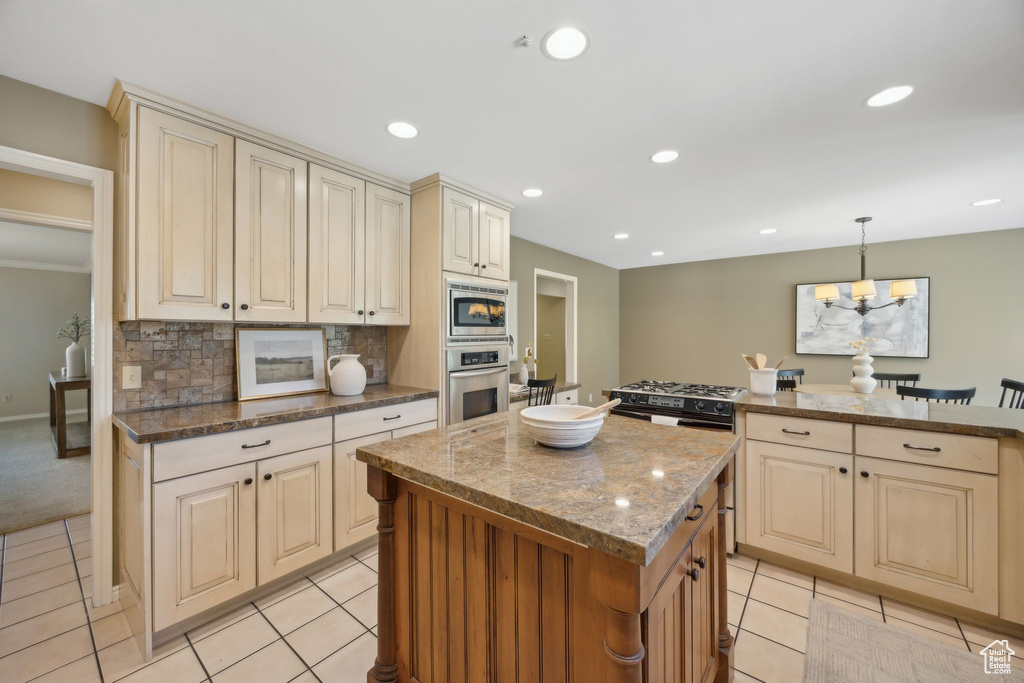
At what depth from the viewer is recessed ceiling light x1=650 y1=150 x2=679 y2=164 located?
244cm

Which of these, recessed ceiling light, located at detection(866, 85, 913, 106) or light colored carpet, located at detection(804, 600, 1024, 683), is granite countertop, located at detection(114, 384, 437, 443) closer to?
light colored carpet, located at detection(804, 600, 1024, 683)

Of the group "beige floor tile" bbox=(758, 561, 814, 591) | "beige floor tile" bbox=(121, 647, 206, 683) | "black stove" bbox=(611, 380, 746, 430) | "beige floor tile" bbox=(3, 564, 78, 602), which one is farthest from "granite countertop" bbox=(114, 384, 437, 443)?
"beige floor tile" bbox=(758, 561, 814, 591)

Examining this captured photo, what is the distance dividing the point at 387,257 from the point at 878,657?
3.26m

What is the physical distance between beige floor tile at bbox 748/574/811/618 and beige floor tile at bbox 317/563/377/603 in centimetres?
203

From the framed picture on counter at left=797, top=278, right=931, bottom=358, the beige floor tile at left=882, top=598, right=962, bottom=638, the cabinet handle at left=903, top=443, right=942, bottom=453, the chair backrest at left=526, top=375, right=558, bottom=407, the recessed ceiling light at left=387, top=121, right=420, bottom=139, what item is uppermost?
the recessed ceiling light at left=387, top=121, right=420, bottom=139

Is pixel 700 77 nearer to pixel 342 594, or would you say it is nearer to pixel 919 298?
pixel 342 594

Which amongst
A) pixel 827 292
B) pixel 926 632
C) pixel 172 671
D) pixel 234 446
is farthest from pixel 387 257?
pixel 827 292

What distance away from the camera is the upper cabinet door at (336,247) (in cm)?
241

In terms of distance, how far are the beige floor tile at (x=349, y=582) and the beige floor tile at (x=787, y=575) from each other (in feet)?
7.19

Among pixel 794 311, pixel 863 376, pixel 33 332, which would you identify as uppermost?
pixel 794 311

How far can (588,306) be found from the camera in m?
5.85

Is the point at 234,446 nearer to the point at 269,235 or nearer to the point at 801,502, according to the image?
the point at 269,235

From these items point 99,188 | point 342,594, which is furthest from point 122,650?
point 99,188

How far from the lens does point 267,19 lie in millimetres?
1397
